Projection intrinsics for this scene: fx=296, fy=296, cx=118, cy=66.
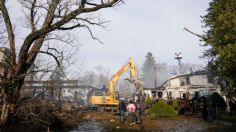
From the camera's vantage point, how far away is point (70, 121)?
23250 mm

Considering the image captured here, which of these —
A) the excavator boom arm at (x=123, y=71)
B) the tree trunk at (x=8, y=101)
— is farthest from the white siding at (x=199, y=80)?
the tree trunk at (x=8, y=101)

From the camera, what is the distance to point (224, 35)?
2370 cm

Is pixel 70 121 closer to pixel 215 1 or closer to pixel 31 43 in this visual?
pixel 31 43

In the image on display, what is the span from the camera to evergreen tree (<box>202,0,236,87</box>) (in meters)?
23.2

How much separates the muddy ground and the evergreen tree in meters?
4.32

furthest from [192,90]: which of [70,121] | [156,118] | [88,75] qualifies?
[88,75]

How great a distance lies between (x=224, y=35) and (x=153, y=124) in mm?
9231

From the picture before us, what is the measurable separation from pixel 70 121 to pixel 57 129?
99.9 inches

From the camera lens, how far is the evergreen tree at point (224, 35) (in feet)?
76.0

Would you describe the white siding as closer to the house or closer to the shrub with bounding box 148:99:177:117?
the house

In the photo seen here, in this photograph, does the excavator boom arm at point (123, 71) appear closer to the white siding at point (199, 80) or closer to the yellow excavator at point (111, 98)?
the yellow excavator at point (111, 98)

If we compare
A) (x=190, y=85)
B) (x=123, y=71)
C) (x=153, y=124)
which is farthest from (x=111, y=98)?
(x=190, y=85)

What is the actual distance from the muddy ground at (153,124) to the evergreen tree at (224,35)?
432 centimetres

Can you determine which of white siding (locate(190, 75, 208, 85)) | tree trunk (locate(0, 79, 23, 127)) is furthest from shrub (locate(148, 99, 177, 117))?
white siding (locate(190, 75, 208, 85))
